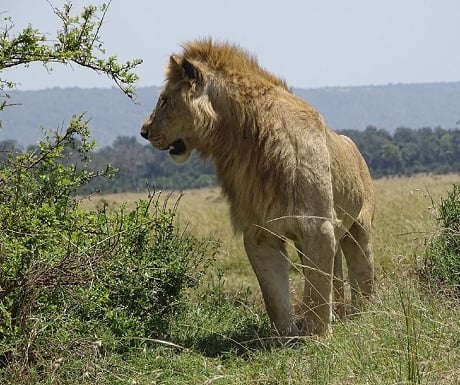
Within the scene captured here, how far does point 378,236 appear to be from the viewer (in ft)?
35.2

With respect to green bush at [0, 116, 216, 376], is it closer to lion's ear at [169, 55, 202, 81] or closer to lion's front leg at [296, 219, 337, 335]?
lion's ear at [169, 55, 202, 81]

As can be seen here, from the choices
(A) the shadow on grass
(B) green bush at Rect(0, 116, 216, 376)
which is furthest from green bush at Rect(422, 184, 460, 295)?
(B) green bush at Rect(0, 116, 216, 376)

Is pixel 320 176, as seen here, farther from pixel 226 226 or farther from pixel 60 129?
pixel 226 226

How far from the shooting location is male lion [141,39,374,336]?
19.5ft

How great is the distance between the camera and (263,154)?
6012 millimetres

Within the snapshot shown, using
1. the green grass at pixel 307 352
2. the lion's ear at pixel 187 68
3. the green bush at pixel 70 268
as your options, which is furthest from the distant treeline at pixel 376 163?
the lion's ear at pixel 187 68

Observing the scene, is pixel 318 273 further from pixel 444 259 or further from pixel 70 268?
pixel 70 268

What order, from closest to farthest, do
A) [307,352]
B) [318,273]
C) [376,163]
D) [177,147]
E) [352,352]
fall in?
[352,352], [307,352], [318,273], [177,147], [376,163]

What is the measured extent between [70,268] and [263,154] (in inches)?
61.1

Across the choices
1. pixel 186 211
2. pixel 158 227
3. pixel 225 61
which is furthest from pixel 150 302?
pixel 186 211

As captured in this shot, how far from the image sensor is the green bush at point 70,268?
5.08 m

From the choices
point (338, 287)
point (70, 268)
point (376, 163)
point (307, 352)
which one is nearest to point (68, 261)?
point (70, 268)

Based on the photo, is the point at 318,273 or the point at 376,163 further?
the point at 376,163

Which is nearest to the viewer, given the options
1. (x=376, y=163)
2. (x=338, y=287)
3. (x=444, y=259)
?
(x=444, y=259)
